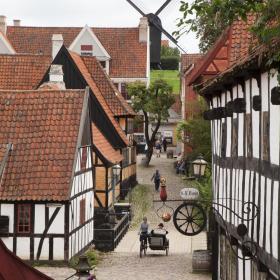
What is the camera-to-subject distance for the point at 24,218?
26.0 metres

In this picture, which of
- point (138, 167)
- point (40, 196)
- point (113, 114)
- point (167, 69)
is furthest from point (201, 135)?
point (167, 69)

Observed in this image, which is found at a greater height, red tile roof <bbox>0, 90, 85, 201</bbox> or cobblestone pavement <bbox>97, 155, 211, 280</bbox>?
red tile roof <bbox>0, 90, 85, 201</bbox>

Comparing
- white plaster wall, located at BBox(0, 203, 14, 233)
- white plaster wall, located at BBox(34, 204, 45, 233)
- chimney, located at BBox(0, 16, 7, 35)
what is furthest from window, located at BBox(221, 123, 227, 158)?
chimney, located at BBox(0, 16, 7, 35)

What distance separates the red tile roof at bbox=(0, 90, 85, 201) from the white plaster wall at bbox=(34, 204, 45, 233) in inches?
12.6

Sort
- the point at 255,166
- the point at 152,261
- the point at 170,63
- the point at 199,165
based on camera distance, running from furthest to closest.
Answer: the point at 170,63 → the point at 152,261 → the point at 199,165 → the point at 255,166

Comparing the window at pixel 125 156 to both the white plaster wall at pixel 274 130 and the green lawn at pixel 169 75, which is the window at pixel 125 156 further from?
the green lawn at pixel 169 75

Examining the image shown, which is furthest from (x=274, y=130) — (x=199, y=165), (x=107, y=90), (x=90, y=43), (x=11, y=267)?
(x=90, y=43)

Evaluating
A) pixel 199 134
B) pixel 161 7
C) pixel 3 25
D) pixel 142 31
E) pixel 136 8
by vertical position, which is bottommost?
pixel 199 134

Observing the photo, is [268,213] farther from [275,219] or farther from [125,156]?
[125,156]

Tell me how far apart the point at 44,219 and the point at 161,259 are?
442cm

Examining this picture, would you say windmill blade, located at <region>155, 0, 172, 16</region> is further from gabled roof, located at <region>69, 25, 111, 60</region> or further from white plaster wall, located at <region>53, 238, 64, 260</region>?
gabled roof, located at <region>69, 25, 111, 60</region>

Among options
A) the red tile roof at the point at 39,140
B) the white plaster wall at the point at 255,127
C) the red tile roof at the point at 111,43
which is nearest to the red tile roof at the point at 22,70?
the red tile roof at the point at 111,43

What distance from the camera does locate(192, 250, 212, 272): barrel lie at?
80.9ft

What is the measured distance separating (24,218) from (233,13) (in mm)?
17205
